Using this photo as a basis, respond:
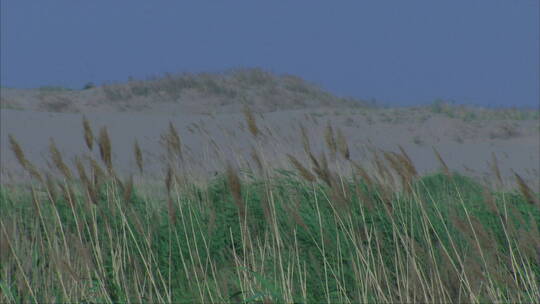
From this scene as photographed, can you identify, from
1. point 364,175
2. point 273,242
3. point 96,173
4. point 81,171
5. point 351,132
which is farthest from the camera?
point 351,132

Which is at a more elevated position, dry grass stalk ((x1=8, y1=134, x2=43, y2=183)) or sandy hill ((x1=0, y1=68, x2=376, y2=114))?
dry grass stalk ((x1=8, y1=134, x2=43, y2=183))

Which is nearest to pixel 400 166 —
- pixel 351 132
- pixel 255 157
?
pixel 255 157

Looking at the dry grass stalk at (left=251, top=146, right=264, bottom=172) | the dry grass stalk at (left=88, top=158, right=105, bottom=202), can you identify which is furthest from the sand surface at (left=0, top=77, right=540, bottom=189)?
the dry grass stalk at (left=88, top=158, right=105, bottom=202)

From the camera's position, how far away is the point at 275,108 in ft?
75.8

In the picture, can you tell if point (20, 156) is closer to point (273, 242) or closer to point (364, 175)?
point (273, 242)

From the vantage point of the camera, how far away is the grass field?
266cm

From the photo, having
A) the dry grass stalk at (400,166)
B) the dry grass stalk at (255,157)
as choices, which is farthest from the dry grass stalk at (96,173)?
the dry grass stalk at (400,166)

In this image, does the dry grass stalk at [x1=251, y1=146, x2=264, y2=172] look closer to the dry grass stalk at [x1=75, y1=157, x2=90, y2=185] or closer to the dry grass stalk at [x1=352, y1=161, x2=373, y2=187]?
the dry grass stalk at [x1=352, y1=161, x2=373, y2=187]

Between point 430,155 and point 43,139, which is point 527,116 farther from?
point 43,139

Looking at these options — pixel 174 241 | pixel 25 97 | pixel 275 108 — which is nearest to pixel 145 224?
pixel 174 241

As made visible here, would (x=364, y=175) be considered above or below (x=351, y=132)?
above

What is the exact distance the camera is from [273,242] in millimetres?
3086

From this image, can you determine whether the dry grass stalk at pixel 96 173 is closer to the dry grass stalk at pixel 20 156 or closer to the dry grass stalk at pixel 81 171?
the dry grass stalk at pixel 81 171

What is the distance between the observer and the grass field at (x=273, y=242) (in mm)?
2658
